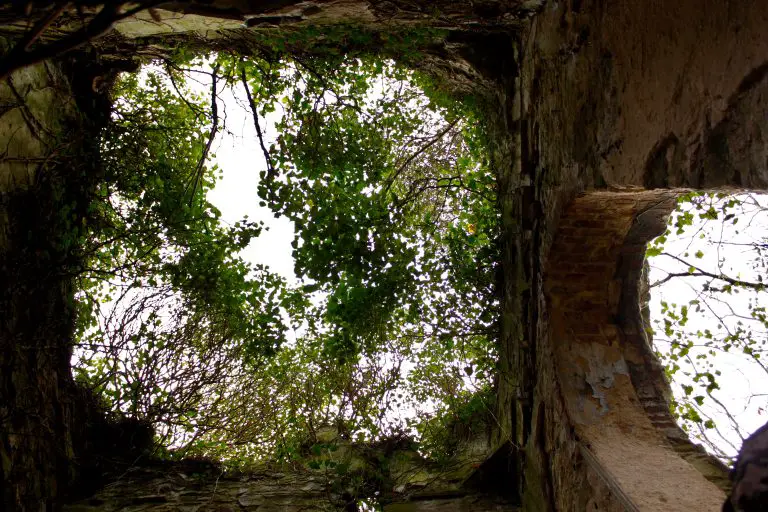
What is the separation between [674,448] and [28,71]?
4888mm

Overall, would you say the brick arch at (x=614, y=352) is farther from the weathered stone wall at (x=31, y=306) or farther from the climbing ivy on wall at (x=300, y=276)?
the weathered stone wall at (x=31, y=306)

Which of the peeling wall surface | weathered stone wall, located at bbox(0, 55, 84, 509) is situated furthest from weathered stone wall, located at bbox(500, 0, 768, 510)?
weathered stone wall, located at bbox(0, 55, 84, 509)

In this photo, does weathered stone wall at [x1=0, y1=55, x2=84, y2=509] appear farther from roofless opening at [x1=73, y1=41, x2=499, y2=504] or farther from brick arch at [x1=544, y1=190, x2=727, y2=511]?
brick arch at [x1=544, y1=190, x2=727, y2=511]

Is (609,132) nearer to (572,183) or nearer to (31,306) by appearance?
(572,183)

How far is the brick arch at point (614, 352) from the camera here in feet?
10.5

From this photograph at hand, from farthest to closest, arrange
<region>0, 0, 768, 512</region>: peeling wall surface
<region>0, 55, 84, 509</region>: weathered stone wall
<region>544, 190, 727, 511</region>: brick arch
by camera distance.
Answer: <region>0, 55, 84, 509</region>: weathered stone wall < <region>544, 190, 727, 511</region>: brick arch < <region>0, 0, 768, 512</region>: peeling wall surface

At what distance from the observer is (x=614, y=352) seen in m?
3.76

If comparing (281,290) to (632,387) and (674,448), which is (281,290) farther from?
(674,448)

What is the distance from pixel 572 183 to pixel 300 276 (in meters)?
2.29

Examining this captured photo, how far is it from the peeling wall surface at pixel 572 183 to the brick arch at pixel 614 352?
0.01 m

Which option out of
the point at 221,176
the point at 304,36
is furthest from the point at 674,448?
the point at 221,176

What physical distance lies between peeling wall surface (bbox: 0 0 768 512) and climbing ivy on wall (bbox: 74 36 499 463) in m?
0.38

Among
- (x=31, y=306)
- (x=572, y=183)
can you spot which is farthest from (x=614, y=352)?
(x=31, y=306)

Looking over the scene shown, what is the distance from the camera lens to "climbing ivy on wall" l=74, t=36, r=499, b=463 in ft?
15.5
